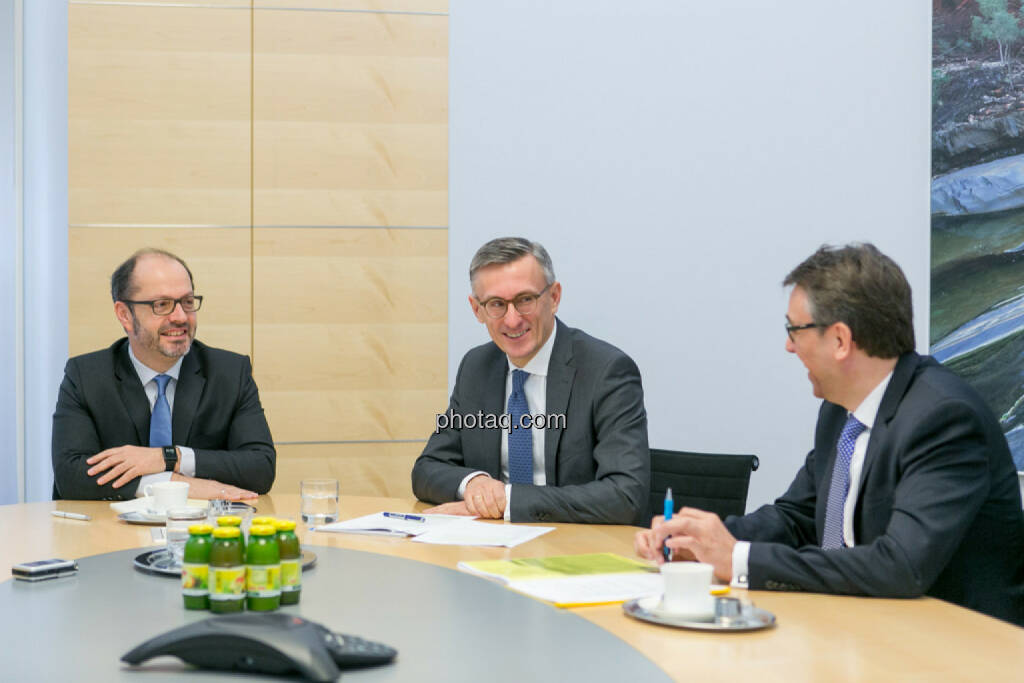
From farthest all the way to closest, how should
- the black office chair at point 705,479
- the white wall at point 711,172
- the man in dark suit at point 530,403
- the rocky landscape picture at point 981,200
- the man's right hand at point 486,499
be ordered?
the white wall at point 711,172, the rocky landscape picture at point 981,200, the black office chair at point 705,479, the man in dark suit at point 530,403, the man's right hand at point 486,499

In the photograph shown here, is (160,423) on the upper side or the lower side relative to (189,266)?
lower

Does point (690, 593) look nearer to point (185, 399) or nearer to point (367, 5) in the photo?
point (185, 399)

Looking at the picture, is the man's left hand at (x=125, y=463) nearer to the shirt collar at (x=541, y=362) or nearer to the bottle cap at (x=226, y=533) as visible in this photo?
the shirt collar at (x=541, y=362)

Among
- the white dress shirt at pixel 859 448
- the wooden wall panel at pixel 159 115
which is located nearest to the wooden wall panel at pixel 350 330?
the wooden wall panel at pixel 159 115

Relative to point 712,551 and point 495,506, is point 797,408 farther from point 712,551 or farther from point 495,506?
point 712,551

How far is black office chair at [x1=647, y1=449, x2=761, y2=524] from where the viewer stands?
11.2 ft

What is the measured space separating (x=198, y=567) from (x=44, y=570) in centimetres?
48

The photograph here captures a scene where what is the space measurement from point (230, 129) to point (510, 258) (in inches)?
73.0

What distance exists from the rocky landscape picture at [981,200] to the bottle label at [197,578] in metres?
3.52

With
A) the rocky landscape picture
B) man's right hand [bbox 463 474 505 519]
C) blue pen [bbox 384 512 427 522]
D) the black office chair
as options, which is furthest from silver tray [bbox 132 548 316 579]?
the rocky landscape picture

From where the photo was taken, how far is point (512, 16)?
4695 millimetres

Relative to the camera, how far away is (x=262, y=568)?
1680 mm

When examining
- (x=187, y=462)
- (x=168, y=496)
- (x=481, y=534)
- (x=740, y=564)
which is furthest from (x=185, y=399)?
(x=740, y=564)

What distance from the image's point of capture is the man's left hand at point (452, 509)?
2.85 metres
